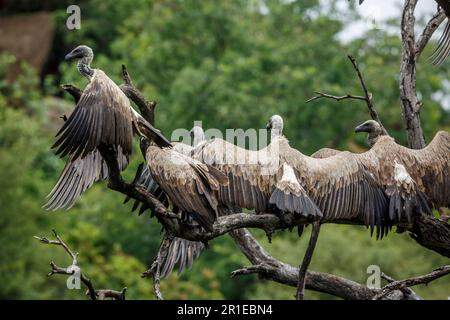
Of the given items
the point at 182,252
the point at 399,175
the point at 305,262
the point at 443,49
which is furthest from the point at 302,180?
the point at 443,49

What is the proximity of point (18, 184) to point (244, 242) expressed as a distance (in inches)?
635

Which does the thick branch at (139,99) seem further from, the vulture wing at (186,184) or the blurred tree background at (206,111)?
the blurred tree background at (206,111)

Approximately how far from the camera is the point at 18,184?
27.1 m

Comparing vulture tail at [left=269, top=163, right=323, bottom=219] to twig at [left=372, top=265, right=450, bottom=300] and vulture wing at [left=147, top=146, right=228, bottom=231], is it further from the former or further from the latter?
twig at [left=372, top=265, right=450, bottom=300]

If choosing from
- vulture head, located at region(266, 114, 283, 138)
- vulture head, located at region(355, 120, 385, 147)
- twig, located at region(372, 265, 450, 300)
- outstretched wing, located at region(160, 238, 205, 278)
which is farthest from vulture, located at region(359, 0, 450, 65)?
outstretched wing, located at region(160, 238, 205, 278)

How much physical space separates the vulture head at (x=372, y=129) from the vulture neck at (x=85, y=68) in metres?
2.80

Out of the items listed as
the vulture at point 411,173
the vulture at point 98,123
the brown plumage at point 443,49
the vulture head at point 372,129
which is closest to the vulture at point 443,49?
the brown plumage at point 443,49

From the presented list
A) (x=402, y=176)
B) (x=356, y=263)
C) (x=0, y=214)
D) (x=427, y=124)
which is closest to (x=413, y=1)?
(x=402, y=176)

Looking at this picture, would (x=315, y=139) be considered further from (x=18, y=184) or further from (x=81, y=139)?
(x=81, y=139)

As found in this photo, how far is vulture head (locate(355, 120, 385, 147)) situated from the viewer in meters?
11.4

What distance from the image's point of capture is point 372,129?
37.4 ft

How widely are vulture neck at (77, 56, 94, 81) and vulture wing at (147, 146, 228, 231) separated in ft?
4.71

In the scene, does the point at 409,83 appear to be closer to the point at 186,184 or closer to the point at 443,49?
the point at 443,49

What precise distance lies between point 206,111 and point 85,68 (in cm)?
1886
